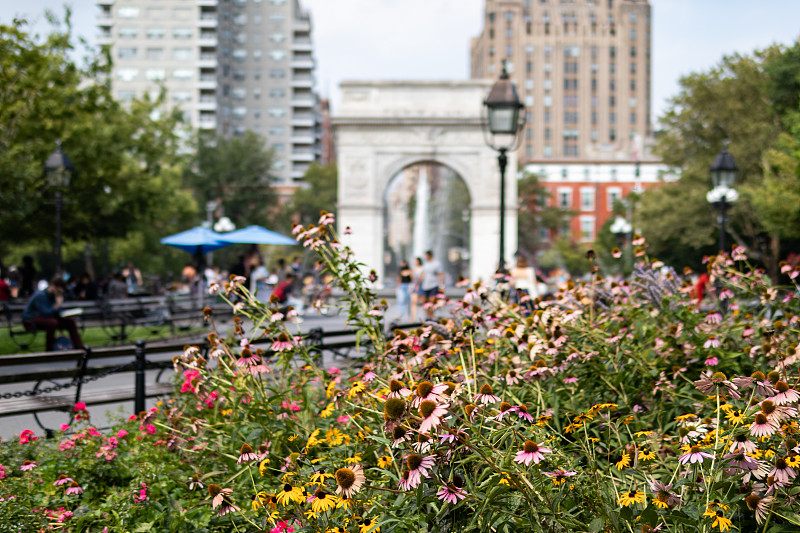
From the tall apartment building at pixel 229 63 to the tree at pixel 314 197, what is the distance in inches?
589

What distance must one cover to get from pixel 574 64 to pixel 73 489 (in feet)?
337

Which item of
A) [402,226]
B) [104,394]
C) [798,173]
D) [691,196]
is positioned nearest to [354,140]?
[691,196]

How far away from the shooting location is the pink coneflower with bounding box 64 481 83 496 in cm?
386

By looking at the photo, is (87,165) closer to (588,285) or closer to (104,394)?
(104,394)

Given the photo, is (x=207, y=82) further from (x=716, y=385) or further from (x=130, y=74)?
(x=716, y=385)

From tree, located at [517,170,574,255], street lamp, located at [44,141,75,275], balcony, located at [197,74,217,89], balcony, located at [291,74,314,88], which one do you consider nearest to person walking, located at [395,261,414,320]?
street lamp, located at [44,141,75,275]

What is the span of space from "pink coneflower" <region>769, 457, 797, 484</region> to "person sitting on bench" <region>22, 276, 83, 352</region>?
40.1 feet

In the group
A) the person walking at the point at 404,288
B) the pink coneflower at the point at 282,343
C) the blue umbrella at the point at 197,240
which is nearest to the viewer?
the pink coneflower at the point at 282,343

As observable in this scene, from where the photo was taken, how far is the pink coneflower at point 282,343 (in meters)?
3.99

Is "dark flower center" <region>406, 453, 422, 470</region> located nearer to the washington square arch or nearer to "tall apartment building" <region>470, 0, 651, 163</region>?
the washington square arch

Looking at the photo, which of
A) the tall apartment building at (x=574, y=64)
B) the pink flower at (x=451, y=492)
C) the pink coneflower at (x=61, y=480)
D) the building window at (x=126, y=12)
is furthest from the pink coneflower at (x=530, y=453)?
Result: the tall apartment building at (x=574, y=64)

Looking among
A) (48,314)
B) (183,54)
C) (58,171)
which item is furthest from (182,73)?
(48,314)

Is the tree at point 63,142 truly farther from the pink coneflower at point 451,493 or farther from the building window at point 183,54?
the building window at point 183,54

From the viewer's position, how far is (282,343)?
158 inches
